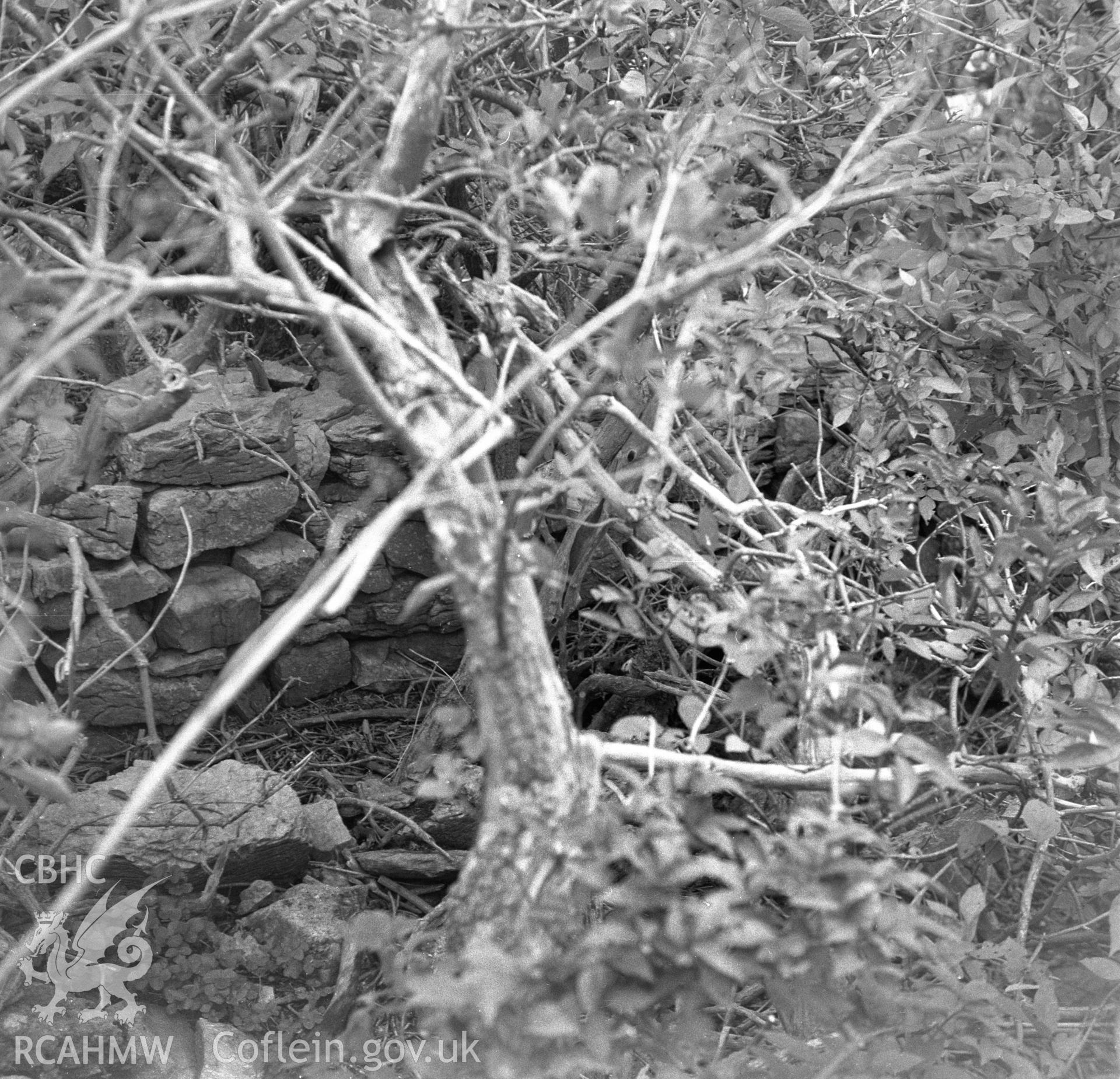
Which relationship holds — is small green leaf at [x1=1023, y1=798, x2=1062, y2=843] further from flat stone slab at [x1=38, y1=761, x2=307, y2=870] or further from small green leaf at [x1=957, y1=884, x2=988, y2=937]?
flat stone slab at [x1=38, y1=761, x2=307, y2=870]

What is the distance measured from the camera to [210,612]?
3.58m

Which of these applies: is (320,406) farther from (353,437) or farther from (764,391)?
(764,391)

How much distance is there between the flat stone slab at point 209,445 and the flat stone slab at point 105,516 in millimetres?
84

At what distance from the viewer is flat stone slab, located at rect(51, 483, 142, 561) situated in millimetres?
3332

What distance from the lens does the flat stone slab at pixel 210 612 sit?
140 inches

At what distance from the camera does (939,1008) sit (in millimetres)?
1523

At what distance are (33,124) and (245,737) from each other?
6.53 feet

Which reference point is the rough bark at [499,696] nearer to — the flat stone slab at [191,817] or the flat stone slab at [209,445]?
the flat stone slab at [191,817]

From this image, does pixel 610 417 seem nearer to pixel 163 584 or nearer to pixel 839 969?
pixel 163 584

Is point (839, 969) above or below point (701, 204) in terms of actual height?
below

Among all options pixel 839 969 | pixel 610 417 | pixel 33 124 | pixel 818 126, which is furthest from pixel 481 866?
pixel 818 126
